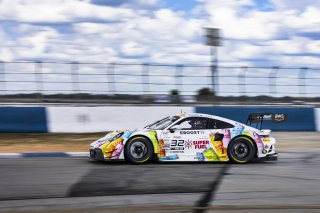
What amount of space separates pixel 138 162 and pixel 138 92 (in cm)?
971

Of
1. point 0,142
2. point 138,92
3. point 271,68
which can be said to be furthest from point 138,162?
point 271,68

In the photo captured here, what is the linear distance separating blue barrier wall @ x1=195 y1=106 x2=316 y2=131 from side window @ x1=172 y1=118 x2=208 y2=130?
7.33 m

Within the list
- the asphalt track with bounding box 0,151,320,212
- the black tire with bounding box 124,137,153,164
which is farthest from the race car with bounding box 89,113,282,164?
the asphalt track with bounding box 0,151,320,212

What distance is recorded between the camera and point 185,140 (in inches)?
491

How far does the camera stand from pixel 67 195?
8492 millimetres

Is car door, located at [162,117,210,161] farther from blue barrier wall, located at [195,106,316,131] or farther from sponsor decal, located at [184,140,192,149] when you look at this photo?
blue barrier wall, located at [195,106,316,131]

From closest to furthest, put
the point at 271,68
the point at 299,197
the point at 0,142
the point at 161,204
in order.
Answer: the point at 161,204, the point at 299,197, the point at 0,142, the point at 271,68

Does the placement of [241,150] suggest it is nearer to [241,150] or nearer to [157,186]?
[241,150]

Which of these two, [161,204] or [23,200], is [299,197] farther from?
[23,200]

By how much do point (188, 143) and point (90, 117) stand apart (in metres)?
7.59

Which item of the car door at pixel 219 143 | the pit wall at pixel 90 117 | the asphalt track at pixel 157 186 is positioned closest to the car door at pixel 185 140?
the car door at pixel 219 143

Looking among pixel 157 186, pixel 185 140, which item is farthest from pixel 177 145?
pixel 157 186

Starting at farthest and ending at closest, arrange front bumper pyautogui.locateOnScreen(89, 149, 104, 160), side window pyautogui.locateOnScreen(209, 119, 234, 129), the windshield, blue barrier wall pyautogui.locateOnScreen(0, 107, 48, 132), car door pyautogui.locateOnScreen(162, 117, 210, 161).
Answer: blue barrier wall pyautogui.locateOnScreen(0, 107, 48, 132), side window pyautogui.locateOnScreen(209, 119, 234, 129), the windshield, car door pyautogui.locateOnScreen(162, 117, 210, 161), front bumper pyautogui.locateOnScreen(89, 149, 104, 160)

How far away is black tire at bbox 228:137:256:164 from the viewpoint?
12.6 metres
